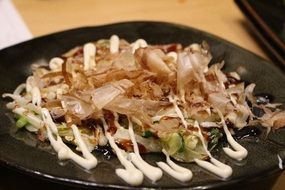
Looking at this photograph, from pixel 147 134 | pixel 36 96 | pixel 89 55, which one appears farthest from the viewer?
pixel 89 55

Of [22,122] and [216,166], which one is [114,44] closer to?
[22,122]

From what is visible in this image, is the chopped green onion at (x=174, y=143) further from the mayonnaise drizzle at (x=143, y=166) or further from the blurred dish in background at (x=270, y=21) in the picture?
the blurred dish in background at (x=270, y=21)

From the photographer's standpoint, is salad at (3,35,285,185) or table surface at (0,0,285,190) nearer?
salad at (3,35,285,185)

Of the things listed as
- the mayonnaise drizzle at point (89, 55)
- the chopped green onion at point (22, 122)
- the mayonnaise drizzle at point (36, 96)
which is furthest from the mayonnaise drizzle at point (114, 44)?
the chopped green onion at point (22, 122)

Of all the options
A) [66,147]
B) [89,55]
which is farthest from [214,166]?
[89,55]

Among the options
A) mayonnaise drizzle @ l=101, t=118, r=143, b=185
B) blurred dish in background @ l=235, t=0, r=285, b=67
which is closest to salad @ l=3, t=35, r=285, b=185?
mayonnaise drizzle @ l=101, t=118, r=143, b=185

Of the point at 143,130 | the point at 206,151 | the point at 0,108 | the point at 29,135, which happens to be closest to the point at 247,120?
the point at 206,151

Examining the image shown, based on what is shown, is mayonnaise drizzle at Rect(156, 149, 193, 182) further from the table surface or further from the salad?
the table surface
